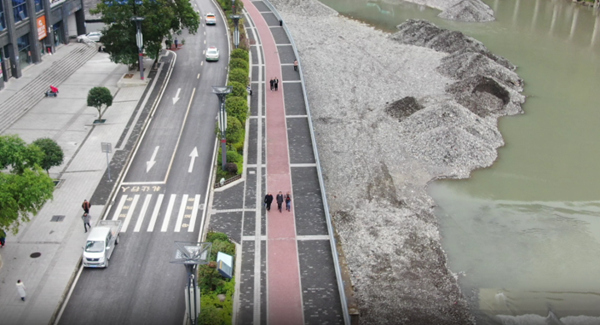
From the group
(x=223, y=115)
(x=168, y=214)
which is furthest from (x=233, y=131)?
(x=168, y=214)

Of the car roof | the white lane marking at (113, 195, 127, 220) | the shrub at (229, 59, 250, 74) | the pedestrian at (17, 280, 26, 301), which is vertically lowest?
the white lane marking at (113, 195, 127, 220)

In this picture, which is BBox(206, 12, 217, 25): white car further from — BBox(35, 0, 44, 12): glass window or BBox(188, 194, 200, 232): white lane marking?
BBox(188, 194, 200, 232): white lane marking

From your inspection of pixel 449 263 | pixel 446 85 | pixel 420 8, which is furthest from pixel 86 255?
pixel 420 8

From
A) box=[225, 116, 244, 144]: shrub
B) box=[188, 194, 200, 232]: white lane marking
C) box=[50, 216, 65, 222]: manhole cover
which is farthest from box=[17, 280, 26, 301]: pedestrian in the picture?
box=[225, 116, 244, 144]: shrub

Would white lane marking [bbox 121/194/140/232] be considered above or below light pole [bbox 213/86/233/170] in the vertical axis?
below

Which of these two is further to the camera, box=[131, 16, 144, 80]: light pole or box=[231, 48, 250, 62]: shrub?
box=[231, 48, 250, 62]: shrub

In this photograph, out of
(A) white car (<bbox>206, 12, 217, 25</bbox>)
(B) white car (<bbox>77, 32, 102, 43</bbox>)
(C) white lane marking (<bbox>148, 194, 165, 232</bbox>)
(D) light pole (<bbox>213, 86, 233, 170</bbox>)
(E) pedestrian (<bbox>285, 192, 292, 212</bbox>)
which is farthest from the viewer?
(A) white car (<bbox>206, 12, 217, 25</bbox>)

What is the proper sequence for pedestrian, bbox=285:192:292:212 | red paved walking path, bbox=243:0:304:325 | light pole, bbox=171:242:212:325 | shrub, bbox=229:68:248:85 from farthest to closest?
shrub, bbox=229:68:248:85, pedestrian, bbox=285:192:292:212, red paved walking path, bbox=243:0:304:325, light pole, bbox=171:242:212:325

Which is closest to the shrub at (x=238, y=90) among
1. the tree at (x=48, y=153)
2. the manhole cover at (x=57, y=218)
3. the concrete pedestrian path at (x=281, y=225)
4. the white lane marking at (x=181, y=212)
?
the concrete pedestrian path at (x=281, y=225)
